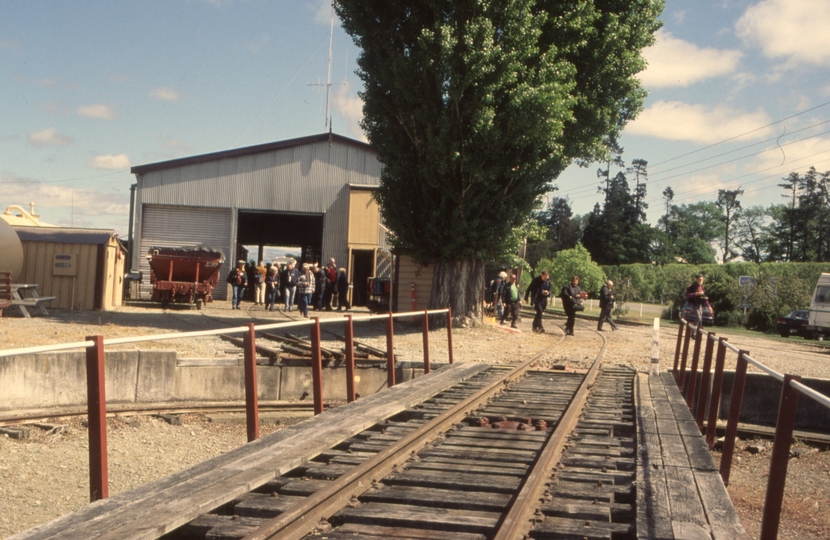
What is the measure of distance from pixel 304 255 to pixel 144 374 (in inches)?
1371

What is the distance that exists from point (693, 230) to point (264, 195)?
10386 centimetres

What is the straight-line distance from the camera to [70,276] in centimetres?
2489

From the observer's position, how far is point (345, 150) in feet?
120

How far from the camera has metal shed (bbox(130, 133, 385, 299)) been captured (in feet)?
117

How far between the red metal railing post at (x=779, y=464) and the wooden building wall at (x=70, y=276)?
2322 cm

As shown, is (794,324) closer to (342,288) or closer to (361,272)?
(361,272)

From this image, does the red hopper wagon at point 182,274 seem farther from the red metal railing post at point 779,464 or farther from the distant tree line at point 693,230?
the distant tree line at point 693,230

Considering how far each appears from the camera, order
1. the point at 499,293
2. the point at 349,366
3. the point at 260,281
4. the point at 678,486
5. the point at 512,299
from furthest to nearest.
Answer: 1. the point at 260,281
2. the point at 499,293
3. the point at 512,299
4. the point at 349,366
5. the point at 678,486

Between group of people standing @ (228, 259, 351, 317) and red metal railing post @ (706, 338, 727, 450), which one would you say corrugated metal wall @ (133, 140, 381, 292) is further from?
red metal railing post @ (706, 338, 727, 450)

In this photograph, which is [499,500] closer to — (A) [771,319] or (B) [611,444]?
(B) [611,444]

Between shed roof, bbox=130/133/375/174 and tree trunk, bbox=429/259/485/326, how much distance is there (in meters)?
14.3

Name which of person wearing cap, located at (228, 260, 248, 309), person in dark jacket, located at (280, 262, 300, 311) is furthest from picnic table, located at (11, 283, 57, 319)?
person in dark jacket, located at (280, 262, 300, 311)

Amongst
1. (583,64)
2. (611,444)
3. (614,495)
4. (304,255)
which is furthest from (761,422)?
(304,255)

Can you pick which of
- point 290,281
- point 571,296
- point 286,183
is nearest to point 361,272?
point 286,183
